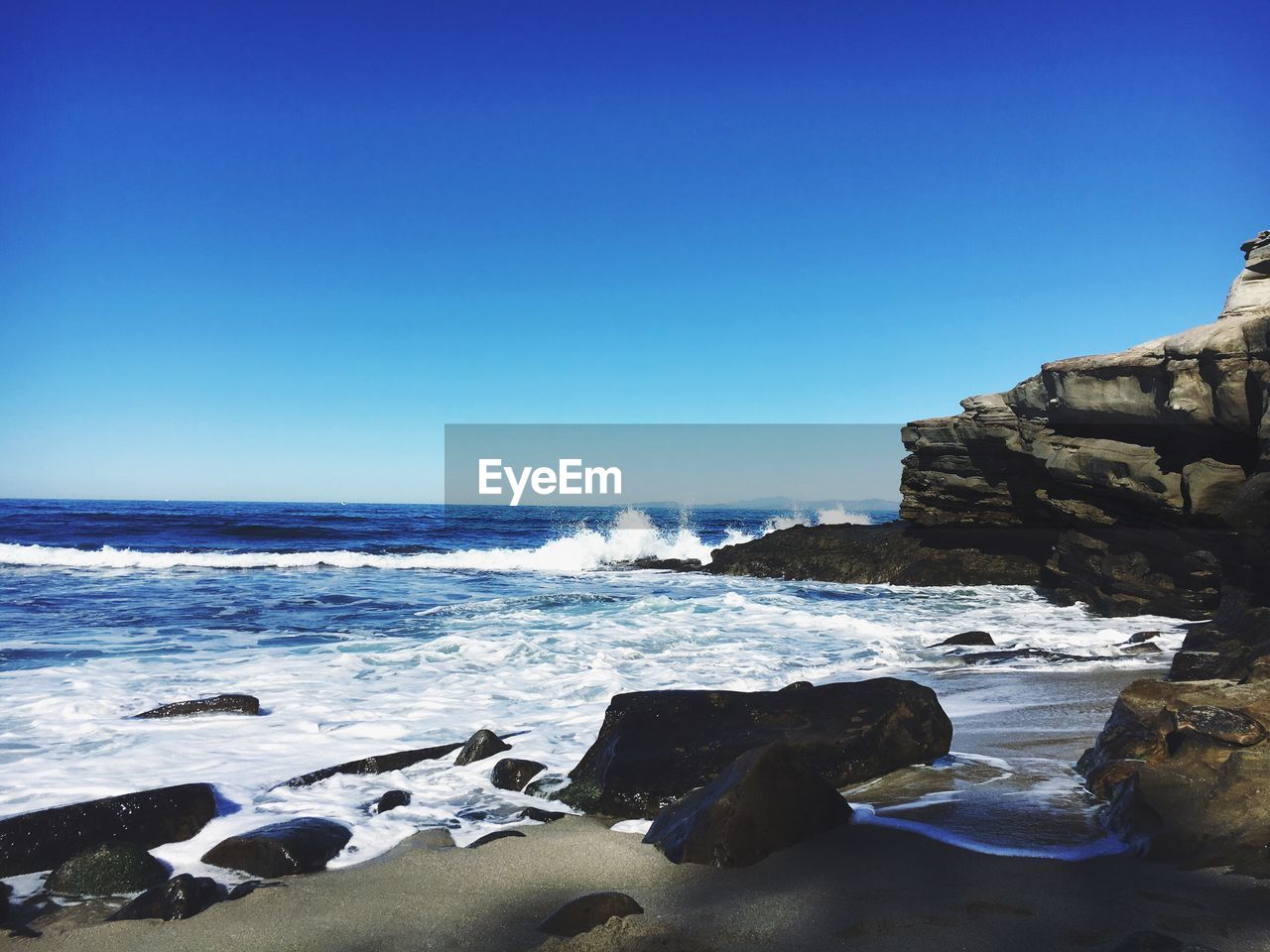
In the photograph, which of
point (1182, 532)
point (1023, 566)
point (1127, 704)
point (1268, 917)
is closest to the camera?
point (1268, 917)

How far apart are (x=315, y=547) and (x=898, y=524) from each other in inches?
803

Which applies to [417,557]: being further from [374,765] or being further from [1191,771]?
[1191,771]

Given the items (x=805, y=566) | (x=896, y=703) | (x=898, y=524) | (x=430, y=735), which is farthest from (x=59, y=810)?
(x=898, y=524)

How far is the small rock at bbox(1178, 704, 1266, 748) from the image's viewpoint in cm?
347

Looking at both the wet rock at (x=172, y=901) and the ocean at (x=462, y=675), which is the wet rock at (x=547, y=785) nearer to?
the ocean at (x=462, y=675)

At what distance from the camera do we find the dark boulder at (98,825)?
3.43 m

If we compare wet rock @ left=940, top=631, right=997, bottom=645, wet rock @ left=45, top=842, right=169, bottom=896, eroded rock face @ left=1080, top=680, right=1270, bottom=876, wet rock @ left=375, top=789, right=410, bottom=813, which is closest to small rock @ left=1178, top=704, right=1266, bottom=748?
eroded rock face @ left=1080, top=680, right=1270, bottom=876

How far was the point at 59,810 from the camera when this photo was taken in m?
3.68

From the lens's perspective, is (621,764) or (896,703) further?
(896,703)

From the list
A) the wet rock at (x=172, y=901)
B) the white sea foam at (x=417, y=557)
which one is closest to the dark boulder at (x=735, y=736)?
the wet rock at (x=172, y=901)

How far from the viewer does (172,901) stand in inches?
115

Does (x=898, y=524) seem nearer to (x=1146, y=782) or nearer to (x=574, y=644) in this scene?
(x=574, y=644)

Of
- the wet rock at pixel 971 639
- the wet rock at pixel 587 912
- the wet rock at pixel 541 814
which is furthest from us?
the wet rock at pixel 971 639

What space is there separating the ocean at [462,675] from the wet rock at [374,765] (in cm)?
11
